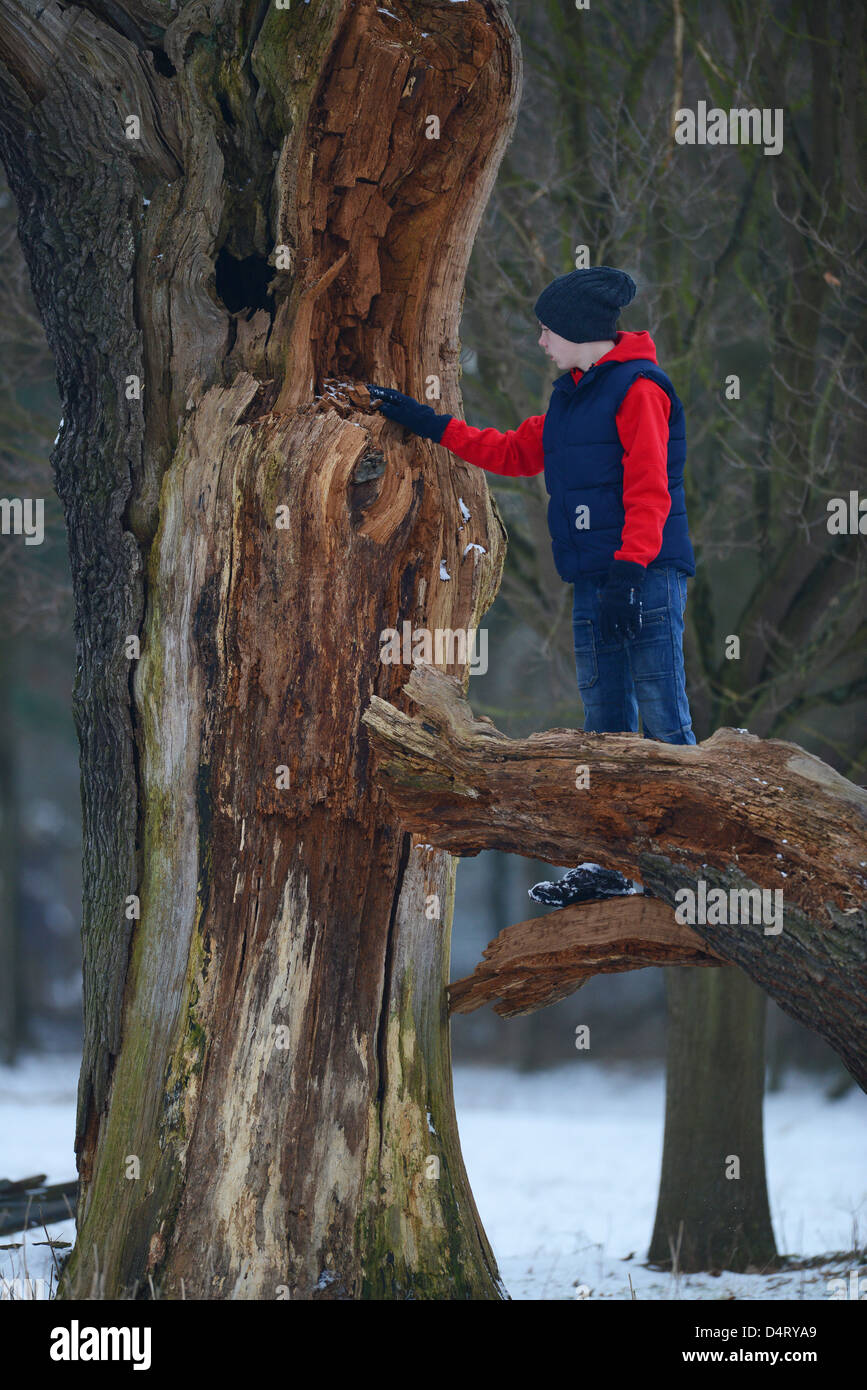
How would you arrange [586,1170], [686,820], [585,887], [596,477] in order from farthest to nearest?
[586,1170] → [585,887] → [596,477] → [686,820]

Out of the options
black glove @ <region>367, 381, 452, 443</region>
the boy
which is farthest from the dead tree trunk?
the boy

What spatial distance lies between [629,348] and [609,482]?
0.50m

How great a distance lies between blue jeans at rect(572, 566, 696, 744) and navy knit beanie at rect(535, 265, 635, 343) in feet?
2.76

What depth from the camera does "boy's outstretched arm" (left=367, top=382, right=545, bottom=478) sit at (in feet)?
13.8

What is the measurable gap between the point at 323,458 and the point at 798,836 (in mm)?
1872

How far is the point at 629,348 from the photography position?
4230mm

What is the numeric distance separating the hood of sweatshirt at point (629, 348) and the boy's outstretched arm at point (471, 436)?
0.31 metres

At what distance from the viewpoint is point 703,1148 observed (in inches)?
278

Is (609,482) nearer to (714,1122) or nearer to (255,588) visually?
(255,588)

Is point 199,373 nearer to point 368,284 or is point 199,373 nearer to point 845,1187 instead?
point 368,284

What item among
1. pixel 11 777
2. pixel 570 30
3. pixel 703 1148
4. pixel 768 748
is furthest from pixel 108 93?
pixel 11 777

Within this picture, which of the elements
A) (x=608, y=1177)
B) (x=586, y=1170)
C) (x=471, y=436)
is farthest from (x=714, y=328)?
(x=586, y=1170)

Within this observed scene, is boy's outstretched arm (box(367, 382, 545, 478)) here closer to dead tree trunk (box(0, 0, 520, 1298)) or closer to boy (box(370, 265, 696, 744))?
boy (box(370, 265, 696, 744))

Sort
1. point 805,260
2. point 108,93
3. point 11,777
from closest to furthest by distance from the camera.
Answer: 1. point 108,93
2. point 805,260
3. point 11,777
